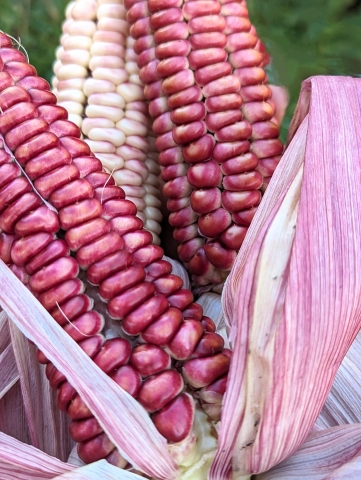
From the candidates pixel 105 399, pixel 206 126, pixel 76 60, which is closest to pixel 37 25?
pixel 76 60

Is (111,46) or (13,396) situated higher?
(111,46)

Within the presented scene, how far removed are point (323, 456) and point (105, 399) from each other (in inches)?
8.6

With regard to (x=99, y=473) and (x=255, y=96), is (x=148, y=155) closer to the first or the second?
(x=255, y=96)

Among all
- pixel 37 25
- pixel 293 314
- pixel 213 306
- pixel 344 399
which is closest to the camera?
pixel 293 314

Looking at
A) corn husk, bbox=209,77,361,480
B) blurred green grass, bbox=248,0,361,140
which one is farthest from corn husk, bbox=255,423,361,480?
blurred green grass, bbox=248,0,361,140

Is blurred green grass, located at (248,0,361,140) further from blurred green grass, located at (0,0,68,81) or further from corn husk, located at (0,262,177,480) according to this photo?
corn husk, located at (0,262,177,480)

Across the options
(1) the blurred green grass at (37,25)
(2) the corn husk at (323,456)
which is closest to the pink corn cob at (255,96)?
(2) the corn husk at (323,456)

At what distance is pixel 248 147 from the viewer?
73 cm

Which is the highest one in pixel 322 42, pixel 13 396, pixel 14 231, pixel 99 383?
pixel 322 42

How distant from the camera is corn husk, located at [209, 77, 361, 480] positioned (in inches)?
19.3

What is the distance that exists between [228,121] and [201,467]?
410 millimetres

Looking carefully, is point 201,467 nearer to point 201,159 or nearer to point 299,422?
point 299,422

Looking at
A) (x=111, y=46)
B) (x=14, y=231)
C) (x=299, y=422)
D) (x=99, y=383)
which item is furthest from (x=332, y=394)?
(x=111, y=46)

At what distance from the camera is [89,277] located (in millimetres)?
565
